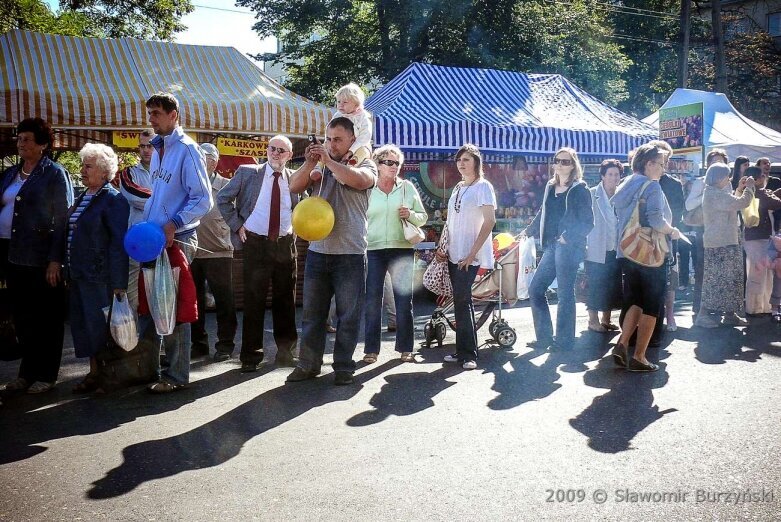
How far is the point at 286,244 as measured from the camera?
6875mm

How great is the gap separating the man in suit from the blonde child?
0.70 metres

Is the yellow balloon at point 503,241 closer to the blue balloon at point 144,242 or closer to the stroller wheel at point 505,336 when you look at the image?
the stroller wheel at point 505,336

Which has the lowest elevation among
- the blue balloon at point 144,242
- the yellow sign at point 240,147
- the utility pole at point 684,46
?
the blue balloon at point 144,242

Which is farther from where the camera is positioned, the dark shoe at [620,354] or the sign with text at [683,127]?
the sign with text at [683,127]

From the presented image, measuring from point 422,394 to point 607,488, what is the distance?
2.19m

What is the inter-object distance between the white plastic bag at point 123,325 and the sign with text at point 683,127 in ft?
38.2

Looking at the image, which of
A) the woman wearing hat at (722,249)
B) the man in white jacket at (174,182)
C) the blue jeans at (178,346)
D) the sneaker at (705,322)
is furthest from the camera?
the sneaker at (705,322)

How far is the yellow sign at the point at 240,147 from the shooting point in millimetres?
12805

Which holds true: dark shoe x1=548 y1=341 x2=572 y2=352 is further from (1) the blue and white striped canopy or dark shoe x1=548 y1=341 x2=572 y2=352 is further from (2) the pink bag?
(1) the blue and white striped canopy

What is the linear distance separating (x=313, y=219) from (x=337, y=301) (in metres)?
0.82

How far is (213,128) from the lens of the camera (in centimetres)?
1212

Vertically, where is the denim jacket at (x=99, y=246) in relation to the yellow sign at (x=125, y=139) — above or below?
below

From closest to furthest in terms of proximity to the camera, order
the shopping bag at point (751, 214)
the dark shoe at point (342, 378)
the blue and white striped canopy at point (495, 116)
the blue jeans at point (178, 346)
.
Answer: the blue jeans at point (178, 346) → the dark shoe at point (342, 378) → the shopping bag at point (751, 214) → the blue and white striped canopy at point (495, 116)

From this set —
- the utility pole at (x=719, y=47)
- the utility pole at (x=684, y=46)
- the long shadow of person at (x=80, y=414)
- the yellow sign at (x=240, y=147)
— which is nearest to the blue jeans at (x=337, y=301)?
the long shadow of person at (x=80, y=414)
